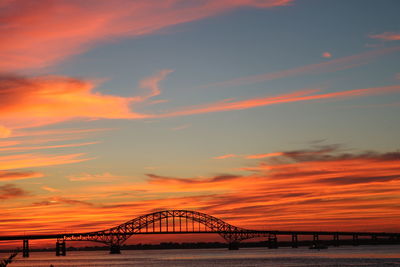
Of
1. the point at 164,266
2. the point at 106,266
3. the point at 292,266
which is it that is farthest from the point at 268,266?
the point at 106,266

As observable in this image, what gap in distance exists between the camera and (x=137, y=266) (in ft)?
436

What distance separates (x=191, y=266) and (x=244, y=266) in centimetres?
1104

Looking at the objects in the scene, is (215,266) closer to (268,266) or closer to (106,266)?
(268,266)

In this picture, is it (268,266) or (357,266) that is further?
(268,266)

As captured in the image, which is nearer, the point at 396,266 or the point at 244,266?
the point at 396,266

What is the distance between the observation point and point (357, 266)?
356ft

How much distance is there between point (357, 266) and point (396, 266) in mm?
7740

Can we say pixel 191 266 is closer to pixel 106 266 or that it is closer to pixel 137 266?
pixel 137 266

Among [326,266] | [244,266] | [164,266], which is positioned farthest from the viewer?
[164,266]

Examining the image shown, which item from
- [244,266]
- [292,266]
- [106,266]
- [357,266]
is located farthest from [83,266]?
[357,266]

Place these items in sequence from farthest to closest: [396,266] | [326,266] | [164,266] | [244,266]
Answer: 1. [164,266]
2. [244,266]
3. [326,266]
4. [396,266]

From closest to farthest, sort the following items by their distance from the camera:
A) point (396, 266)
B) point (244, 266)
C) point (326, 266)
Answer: point (396, 266)
point (326, 266)
point (244, 266)

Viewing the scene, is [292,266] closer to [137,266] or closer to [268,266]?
[268,266]

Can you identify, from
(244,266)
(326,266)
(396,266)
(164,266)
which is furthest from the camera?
(164,266)
